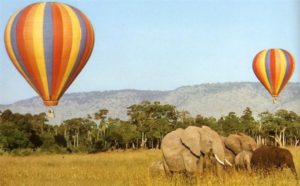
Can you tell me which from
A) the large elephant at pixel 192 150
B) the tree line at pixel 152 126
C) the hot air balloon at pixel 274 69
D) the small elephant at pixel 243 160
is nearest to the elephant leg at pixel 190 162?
the large elephant at pixel 192 150

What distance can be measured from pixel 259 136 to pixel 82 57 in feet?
248

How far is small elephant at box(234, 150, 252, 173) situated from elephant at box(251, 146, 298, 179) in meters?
0.20

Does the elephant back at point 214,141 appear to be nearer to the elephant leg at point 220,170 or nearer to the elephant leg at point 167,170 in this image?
the elephant leg at point 220,170

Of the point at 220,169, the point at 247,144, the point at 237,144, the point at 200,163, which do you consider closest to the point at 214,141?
the point at 200,163

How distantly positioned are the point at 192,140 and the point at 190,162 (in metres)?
0.76

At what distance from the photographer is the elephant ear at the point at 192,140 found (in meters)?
18.3

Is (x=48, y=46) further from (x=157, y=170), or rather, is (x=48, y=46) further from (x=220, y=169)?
(x=220, y=169)

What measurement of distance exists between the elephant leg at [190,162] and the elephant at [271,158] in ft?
8.47

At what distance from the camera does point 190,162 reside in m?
18.3

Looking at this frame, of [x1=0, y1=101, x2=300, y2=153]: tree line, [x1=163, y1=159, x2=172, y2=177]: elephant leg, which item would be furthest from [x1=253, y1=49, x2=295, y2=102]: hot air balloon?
[x1=0, y1=101, x2=300, y2=153]: tree line

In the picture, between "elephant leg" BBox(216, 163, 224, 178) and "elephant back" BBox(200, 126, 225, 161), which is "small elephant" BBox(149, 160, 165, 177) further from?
"elephant leg" BBox(216, 163, 224, 178)

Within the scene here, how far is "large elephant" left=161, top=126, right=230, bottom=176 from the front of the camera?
18.2 m

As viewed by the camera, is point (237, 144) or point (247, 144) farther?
point (247, 144)

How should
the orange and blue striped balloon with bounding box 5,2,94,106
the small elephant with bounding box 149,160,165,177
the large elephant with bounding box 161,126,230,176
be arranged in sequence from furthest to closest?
the orange and blue striped balloon with bounding box 5,2,94,106
the small elephant with bounding box 149,160,165,177
the large elephant with bounding box 161,126,230,176
